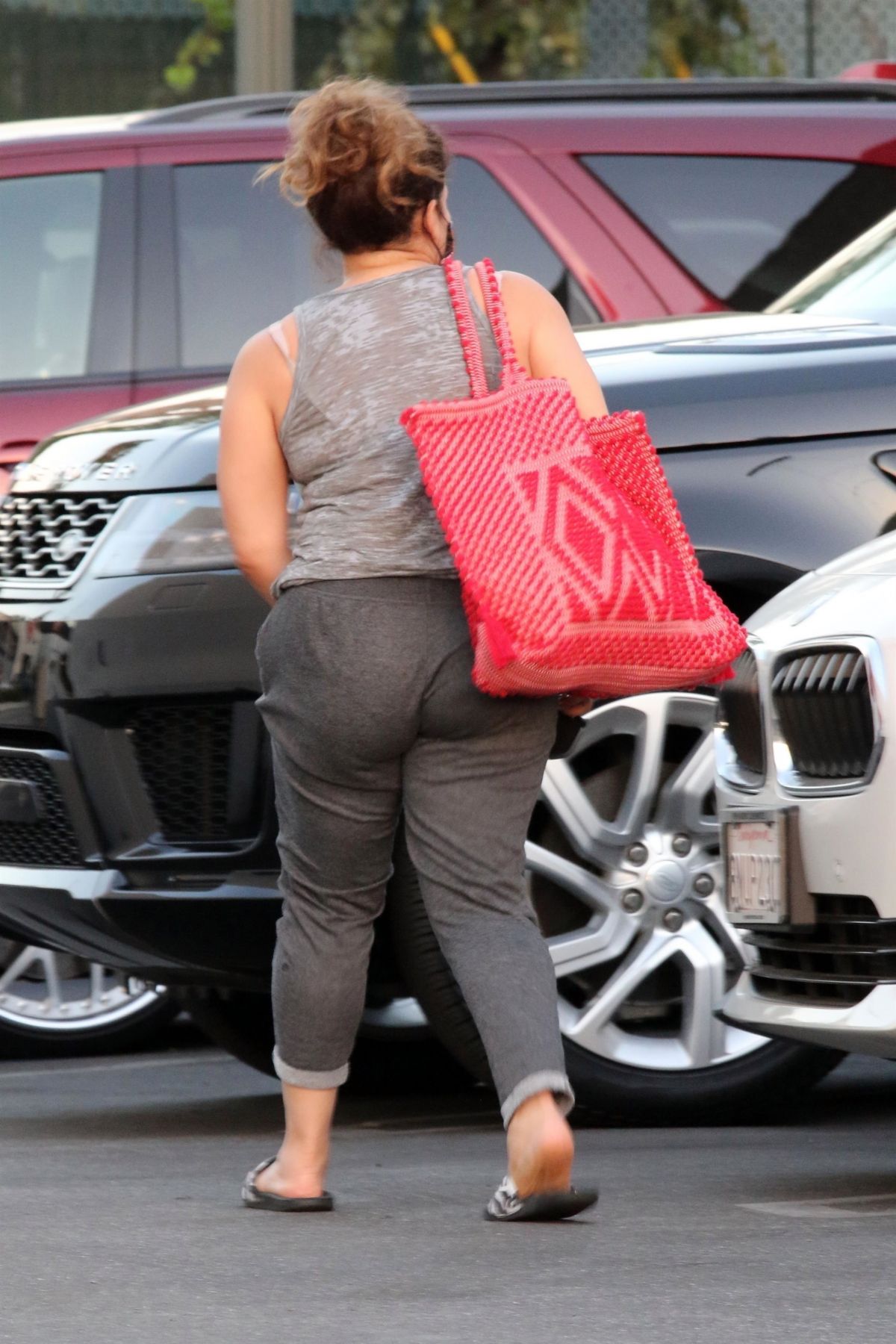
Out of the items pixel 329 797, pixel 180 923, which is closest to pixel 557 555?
pixel 329 797

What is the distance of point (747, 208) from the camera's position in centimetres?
679

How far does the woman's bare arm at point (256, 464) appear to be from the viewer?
4055 mm

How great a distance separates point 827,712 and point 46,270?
3255 millimetres

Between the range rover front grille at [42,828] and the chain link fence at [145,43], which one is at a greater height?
the chain link fence at [145,43]

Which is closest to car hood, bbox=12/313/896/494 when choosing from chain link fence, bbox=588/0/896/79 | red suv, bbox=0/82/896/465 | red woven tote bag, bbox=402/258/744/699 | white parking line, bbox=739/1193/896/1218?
red woven tote bag, bbox=402/258/744/699

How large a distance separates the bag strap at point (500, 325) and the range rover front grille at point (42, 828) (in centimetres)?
131

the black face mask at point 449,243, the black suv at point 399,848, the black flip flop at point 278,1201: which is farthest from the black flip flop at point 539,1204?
the black face mask at point 449,243

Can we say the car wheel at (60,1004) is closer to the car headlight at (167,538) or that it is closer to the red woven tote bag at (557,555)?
the car headlight at (167,538)

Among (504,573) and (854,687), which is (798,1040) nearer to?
(854,687)

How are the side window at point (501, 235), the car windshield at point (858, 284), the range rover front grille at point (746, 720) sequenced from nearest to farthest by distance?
the range rover front grille at point (746, 720) → the car windshield at point (858, 284) → the side window at point (501, 235)

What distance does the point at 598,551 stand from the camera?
383cm

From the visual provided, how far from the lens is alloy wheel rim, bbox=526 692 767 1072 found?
4883mm

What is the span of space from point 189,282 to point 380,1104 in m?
2.22

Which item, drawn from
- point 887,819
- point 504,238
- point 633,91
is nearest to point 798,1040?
point 887,819
